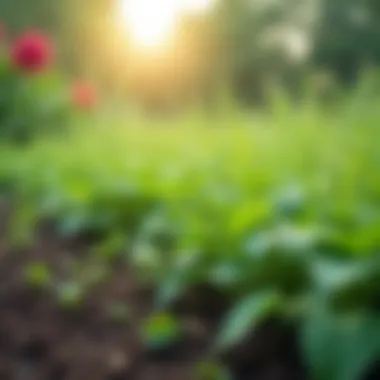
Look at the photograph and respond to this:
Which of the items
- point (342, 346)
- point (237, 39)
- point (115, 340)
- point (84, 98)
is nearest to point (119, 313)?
point (115, 340)

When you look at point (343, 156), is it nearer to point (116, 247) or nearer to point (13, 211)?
point (116, 247)

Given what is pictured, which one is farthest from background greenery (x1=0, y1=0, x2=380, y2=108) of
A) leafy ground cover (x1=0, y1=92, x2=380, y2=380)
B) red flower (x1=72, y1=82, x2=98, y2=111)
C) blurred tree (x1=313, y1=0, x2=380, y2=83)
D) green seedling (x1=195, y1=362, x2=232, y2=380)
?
green seedling (x1=195, y1=362, x2=232, y2=380)

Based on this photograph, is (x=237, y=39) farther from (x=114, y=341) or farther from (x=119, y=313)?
(x=114, y=341)

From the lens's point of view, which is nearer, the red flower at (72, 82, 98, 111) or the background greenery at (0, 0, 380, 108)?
the red flower at (72, 82, 98, 111)

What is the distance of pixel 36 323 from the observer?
5.47ft

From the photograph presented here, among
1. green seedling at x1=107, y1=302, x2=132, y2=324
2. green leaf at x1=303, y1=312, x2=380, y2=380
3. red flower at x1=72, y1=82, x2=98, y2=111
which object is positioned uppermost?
red flower at x1=72, y1=82, x2=98, y2=111

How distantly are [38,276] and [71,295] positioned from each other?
0.16 meters

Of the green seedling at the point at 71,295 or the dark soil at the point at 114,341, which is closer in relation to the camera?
the dark soil at the point at 114,341

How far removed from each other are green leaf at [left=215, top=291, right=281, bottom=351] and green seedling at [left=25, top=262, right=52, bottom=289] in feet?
1.82

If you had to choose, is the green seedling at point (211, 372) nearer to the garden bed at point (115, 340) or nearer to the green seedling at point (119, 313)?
the garden bed at point (115, 340)

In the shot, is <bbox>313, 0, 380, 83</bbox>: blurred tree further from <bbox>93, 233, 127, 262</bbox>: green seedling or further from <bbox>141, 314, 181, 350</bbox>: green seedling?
<bbox>141, 314, 181, 350</bbox>: green seedling

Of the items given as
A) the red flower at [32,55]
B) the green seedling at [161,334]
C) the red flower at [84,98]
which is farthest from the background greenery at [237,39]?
the green seedling at [161,334]

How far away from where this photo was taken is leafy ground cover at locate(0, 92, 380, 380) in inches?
51.6

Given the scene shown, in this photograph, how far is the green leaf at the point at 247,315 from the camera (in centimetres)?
132
